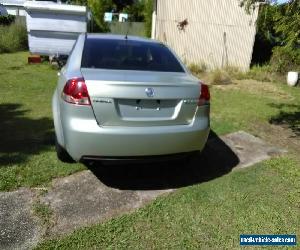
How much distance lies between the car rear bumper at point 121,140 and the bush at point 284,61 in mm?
9446

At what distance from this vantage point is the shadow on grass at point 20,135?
16.8 feet

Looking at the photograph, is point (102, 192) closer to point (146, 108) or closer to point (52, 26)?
point (146, 108)

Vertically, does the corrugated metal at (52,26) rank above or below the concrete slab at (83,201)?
above

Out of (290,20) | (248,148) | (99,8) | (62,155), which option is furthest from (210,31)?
(99,8)

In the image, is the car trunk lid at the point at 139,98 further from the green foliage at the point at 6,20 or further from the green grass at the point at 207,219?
the green foliage at the point at 6,20

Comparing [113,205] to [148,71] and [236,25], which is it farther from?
[236,25]

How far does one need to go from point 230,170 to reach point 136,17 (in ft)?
92.8

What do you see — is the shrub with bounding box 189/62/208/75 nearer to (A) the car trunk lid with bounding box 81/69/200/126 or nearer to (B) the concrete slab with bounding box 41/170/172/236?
(A) the car trunk lid with bounding box 81/69/200/126

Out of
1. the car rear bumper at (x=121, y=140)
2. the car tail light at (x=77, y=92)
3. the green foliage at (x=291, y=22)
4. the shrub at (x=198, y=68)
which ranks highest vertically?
the green foliage at (x=291, y=22)

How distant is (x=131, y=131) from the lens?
395cm

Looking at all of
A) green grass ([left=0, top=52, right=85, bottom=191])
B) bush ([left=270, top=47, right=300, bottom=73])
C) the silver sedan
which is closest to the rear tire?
green grass ([left=0, top=52, right=85, bottom=191])

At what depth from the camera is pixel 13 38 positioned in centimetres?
1691

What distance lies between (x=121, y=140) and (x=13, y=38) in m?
14.7

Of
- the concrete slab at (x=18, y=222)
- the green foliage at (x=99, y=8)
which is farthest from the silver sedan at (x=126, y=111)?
the green foliage at (x=99, y=8)
